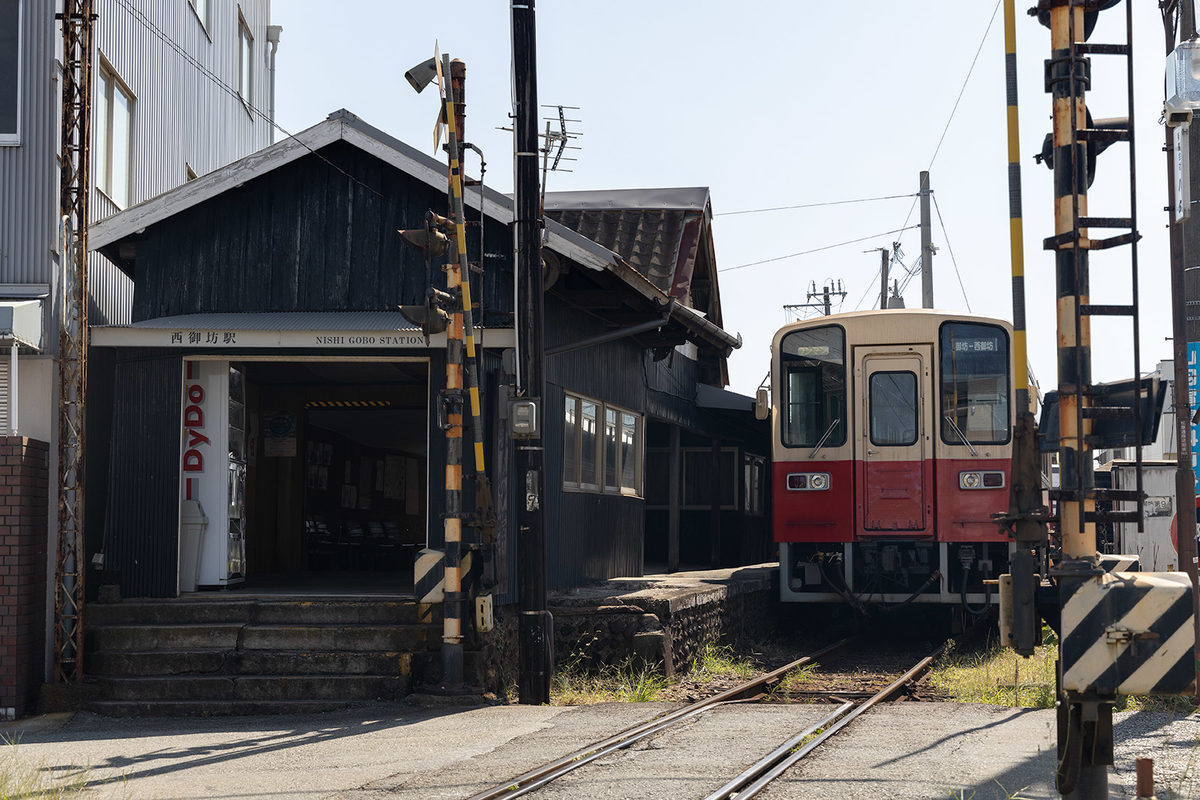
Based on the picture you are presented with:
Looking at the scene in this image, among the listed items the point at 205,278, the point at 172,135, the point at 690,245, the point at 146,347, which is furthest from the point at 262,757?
the point at 690,245

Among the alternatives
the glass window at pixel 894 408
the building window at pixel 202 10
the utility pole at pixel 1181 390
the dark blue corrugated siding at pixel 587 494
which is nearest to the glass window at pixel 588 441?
the dark blue corrugated siding at pixel 587 494

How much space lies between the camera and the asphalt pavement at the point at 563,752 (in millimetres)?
6367

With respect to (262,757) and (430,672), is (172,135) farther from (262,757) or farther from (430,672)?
(262,757)

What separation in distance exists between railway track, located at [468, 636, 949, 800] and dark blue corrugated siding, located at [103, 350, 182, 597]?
4894mm

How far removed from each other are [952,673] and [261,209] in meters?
7.63

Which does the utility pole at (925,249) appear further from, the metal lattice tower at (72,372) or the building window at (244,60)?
the metal lattice tower at (72,372)

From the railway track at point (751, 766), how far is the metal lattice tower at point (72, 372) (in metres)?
4.73

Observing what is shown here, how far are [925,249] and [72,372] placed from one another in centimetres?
1926

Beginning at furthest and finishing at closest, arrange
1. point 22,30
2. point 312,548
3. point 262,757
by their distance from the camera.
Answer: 1. point 312,548
2. point 22,30
3. point 262,757

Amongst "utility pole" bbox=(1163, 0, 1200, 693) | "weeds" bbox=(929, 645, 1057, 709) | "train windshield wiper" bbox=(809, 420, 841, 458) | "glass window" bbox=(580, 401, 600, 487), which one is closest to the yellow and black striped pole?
"utility pole" bbox=(1163, 0, 1200, 693)

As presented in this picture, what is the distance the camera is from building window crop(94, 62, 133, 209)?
492 inches

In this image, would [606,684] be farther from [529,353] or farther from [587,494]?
[587,494]

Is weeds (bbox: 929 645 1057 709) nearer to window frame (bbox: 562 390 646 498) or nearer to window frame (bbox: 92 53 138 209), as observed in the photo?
window frame (bbox: 562 390 646 498)

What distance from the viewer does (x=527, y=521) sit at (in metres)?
9.84
